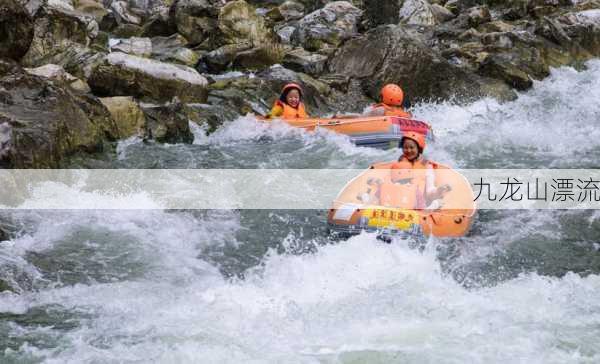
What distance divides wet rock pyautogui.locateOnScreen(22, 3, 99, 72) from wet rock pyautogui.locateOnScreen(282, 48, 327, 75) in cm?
358

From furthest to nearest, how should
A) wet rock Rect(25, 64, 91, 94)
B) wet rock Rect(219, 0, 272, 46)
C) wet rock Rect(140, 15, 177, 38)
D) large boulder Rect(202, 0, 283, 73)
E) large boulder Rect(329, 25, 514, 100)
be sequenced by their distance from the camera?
wet rock Rect(140, 15, 177, 38)
wet rock Rect(219, 0, 272, 46)
large boulder Rect(202, 0, 283, 73)
large boulder Rect(329, 25, 514, 100)
wet rock Rect(25, 64, 91, 94)

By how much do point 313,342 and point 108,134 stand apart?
17.3 ft

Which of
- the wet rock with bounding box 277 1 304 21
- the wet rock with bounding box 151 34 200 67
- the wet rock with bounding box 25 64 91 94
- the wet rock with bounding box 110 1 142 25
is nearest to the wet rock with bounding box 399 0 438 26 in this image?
the wet rock with bounding box 277 1 304 21

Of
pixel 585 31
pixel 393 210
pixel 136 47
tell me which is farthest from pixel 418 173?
pixel 585 31

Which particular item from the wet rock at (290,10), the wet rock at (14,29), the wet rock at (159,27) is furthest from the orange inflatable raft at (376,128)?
the wet rock at (290,10)

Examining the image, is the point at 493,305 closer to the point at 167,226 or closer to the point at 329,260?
the point at 329,260

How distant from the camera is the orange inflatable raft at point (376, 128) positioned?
411 inches

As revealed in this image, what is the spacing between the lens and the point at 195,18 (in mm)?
16109

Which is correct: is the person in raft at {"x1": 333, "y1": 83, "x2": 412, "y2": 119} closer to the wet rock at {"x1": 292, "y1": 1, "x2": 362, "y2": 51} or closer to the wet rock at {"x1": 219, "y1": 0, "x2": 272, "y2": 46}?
the wet rock at {"x1": 219, "y1": 0, "x2": 272, "y2": 46}

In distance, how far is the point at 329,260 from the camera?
695cm

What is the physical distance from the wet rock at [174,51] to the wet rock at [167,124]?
134 inches

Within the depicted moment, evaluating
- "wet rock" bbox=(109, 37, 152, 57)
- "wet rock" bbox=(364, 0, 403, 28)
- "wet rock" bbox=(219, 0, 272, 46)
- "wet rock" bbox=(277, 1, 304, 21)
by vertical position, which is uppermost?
"wet rock" bbox=(277, 1, 304, 21)

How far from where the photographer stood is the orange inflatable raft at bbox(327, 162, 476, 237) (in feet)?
23.4

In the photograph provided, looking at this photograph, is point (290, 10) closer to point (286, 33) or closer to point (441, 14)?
point (286, 33)
